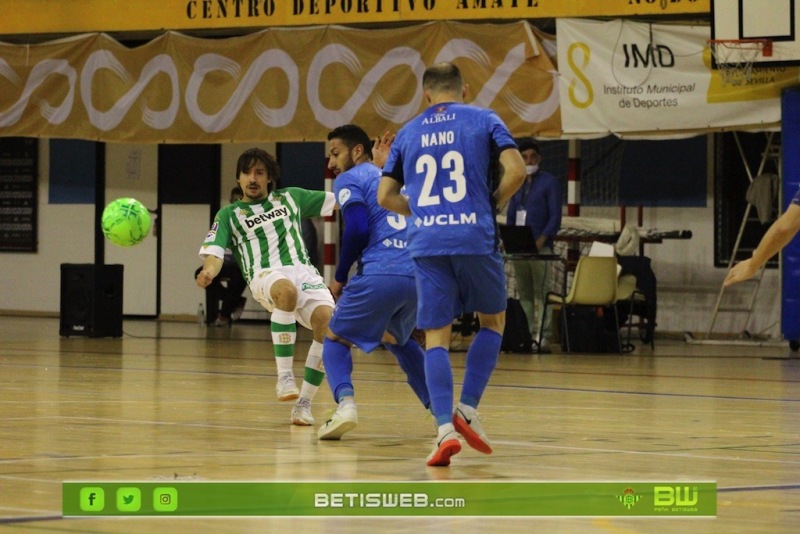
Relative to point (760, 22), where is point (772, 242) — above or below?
below

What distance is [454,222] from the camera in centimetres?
698

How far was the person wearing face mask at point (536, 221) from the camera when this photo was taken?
54.7ft

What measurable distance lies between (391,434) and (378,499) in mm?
2892

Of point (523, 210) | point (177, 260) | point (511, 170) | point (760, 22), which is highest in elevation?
point (760, 22)

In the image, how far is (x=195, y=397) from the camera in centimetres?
1062

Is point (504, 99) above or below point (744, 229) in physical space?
above

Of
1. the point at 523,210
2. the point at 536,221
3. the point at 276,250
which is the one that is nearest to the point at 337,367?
the point at 276,250

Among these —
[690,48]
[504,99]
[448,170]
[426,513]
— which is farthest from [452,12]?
[426,513]

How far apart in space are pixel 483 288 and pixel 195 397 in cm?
413

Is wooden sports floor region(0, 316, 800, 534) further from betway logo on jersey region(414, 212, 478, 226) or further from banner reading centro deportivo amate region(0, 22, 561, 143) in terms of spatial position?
banner reading centro deportivo amate region(0, 22, 561, 143)

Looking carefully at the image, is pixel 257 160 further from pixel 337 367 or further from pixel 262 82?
pixel 262 82

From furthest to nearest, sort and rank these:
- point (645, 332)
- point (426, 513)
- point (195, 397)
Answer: point (645, 332)
point (195, 397)
point (426, 513)

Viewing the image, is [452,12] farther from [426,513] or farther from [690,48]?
[426,513]

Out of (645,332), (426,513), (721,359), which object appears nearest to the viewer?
(426,513)
